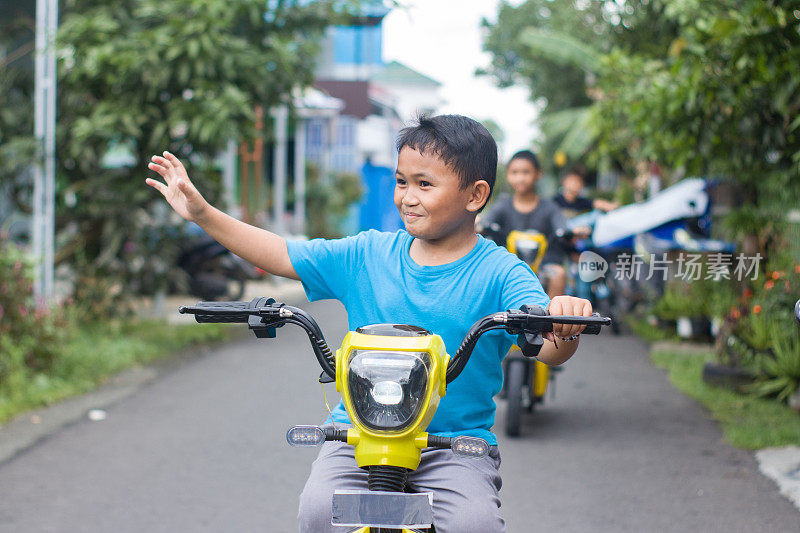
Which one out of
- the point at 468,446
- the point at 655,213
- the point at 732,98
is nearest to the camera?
the point at 468,446

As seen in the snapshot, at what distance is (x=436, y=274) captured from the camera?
2682 mm

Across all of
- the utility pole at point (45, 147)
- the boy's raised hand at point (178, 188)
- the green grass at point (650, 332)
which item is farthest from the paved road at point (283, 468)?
the green grass at point (650, 332)

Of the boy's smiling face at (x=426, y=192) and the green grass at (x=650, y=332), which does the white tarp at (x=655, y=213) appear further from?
the boy's smiling face at (x=426, y=192)

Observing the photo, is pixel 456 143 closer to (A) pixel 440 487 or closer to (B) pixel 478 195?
(B) pixel 478 195

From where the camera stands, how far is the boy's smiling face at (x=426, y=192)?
2551mm

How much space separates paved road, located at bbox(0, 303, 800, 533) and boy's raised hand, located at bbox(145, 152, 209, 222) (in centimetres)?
235

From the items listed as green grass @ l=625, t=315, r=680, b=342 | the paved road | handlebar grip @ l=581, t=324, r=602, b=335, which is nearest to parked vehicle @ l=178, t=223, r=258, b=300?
the paved road

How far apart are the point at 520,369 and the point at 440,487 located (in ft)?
13.6

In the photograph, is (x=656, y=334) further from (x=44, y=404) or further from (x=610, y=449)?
(x=44, y=404)

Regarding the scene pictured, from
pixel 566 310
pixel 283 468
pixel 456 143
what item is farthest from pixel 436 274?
pixel 283 468

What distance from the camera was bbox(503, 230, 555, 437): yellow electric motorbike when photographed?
624 cm

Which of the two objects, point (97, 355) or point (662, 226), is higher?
point (662, 226)

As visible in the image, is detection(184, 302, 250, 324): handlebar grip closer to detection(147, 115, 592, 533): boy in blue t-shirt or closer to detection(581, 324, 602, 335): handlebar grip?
detection(147, 115, 592, 533): boy in blue t-shirt

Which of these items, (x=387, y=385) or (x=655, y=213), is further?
(x=655, y=213)
